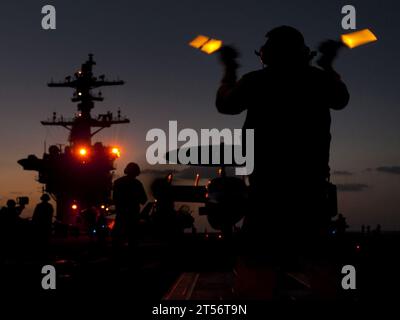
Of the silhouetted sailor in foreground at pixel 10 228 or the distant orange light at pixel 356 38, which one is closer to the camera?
the distant orange light at pixel 356 38

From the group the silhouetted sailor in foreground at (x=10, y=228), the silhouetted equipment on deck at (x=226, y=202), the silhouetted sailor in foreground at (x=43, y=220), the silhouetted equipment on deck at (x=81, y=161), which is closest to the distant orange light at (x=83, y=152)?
the silhouetted equipment on deck at (x=81, y=161)

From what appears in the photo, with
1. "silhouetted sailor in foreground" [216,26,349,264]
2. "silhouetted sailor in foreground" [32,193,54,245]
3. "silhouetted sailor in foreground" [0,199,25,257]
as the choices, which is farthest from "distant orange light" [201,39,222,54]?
"silhouetted sailor in foreground" [0,199,25,257]

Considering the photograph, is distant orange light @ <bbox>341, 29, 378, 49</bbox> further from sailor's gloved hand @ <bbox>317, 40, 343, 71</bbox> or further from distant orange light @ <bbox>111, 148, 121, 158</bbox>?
distant orange light @ <bbox>111, 148, 121, 158</bbox>

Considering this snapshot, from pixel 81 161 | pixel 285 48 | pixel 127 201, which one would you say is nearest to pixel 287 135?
pixel 285 48

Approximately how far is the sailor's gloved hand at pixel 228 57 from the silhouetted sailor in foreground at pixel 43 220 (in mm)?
11084

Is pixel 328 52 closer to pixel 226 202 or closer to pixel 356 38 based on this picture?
pixel 356 38

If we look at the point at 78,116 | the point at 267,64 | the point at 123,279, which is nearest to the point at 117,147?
the point at 78,116

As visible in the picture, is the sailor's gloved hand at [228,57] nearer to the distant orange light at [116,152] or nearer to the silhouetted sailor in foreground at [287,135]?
the silhouetted sailor in foreground at [287,135]

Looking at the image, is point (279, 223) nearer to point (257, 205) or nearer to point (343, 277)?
point (257, 205)

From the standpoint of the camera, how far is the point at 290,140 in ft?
10.5

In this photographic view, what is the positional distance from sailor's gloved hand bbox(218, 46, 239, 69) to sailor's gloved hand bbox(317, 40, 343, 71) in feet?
1.71

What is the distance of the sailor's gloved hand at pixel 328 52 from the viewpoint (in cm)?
354

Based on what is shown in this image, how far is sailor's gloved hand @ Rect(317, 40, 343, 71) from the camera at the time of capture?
354 cm
